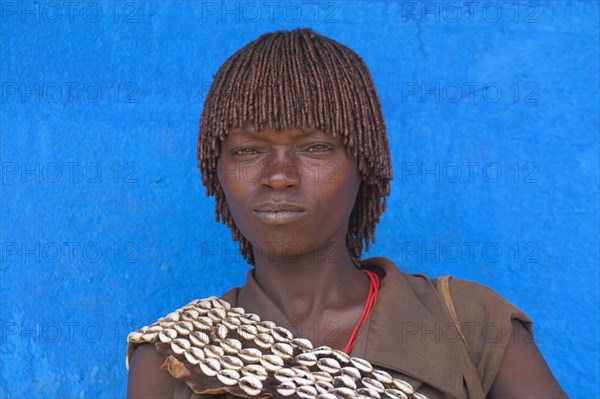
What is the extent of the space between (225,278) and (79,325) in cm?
46

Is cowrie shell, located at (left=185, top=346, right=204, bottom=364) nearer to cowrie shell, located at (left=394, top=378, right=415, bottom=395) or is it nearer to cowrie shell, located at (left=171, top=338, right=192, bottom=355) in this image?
cowrie shell, located at (left=171, top=338, right=192, bottom=355)

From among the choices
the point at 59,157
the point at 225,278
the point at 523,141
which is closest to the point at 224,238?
the point at 225,278

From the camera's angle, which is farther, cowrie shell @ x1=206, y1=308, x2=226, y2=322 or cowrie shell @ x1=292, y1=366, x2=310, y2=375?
cowrie shell @ x1=206, y1=308, x2=226, y2=322

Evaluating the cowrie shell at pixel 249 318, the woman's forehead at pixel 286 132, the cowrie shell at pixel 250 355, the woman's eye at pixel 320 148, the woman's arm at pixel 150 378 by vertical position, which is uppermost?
the woman's forehead at pixel 286 132

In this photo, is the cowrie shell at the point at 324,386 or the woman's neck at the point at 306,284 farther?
the woman's neck at the point at 306,284

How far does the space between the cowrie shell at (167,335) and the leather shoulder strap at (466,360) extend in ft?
2.15

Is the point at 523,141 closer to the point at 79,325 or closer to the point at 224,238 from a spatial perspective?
the point at 224,238

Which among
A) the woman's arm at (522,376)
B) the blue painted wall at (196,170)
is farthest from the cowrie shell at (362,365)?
the blue painted wall at (196,170)

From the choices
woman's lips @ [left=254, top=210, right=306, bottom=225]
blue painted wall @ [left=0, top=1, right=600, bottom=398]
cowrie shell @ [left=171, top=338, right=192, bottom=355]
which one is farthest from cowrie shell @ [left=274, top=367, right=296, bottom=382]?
blue painted wall @ [left=0, top=1, right=600, bottom=398]

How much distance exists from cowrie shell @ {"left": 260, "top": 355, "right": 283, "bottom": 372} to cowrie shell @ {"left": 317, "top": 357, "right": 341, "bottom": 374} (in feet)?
0.29

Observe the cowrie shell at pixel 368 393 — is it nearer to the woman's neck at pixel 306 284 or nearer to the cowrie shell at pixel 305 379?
the cowrie shell at pixel 305 379

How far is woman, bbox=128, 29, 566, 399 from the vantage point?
2.06 metres

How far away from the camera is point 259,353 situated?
2.08m

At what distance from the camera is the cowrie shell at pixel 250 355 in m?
2.06
